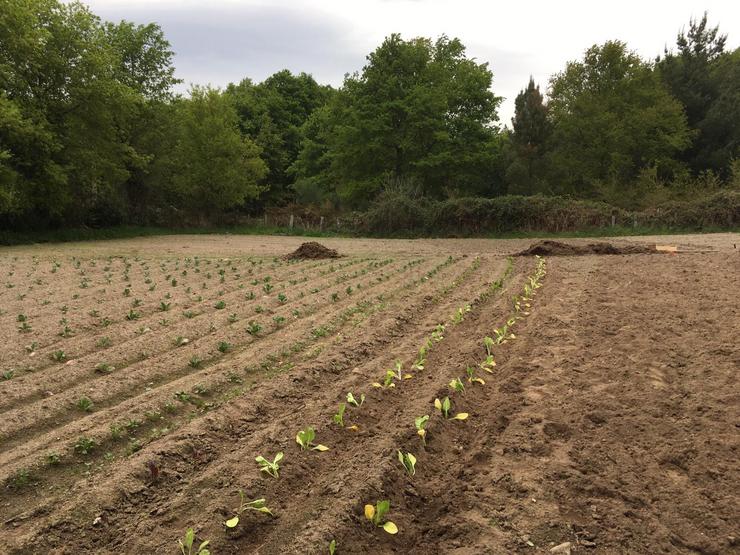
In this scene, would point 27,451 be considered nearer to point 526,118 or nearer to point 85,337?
point 85,337

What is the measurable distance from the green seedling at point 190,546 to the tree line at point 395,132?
27754 millimetres

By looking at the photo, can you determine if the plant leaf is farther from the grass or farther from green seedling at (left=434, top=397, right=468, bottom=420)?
the grass

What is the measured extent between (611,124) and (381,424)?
1498 inches

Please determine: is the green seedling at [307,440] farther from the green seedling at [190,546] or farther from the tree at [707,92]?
the tree at [707,92]

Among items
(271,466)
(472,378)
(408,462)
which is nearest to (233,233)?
(472,378)

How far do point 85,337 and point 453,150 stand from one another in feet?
110

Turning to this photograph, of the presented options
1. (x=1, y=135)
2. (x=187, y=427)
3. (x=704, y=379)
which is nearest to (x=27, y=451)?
(x=187, y=427)

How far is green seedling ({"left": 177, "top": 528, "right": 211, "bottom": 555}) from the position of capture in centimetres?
268

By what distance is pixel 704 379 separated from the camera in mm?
4777

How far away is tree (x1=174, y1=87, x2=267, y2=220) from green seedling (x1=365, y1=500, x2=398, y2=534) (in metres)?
33.6

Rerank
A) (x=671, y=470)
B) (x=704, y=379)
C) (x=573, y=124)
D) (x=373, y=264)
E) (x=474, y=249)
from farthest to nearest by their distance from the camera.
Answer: (x=573, y=124)
(x=474, y=249)
(x=373, y=264)
(x=704, y=379)
(x=671, y=470)

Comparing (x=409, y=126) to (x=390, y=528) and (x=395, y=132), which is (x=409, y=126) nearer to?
(x=395, y=132)

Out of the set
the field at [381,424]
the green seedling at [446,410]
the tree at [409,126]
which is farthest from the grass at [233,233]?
the green seedling at [446,410]

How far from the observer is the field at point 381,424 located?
2.96m
